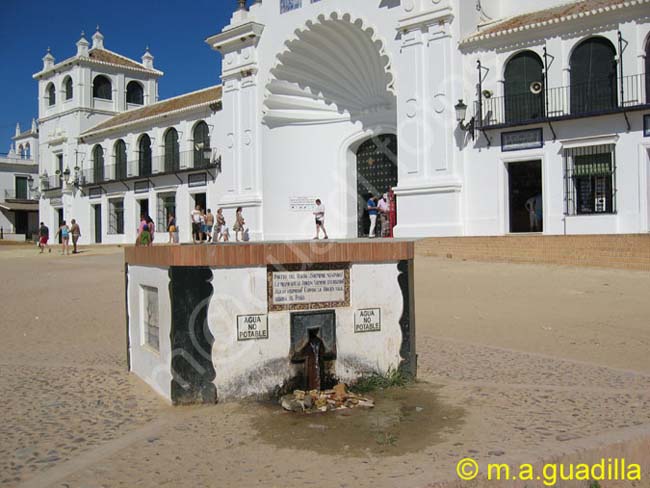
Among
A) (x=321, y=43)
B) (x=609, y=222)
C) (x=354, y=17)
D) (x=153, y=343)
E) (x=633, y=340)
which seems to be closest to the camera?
(x=153, y=343)

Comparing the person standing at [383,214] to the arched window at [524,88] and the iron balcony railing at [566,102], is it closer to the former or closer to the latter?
the iron balcony railing at [566,102]

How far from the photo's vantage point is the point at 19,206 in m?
46.0

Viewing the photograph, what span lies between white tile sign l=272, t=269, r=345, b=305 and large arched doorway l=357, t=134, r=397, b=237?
16839 mm

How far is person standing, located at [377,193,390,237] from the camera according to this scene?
19.9 m

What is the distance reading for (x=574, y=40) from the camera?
54.1ft

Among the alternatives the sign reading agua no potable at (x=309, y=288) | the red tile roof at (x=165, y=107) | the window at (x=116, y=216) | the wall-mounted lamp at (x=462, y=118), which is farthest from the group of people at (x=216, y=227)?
the sign reading agua no potable at (x=309, y=288)

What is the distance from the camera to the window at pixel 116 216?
106ft

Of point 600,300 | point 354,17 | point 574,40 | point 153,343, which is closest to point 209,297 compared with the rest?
point 153,343

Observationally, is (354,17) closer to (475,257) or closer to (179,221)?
(475,257)

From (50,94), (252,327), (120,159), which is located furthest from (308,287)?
(50,94)

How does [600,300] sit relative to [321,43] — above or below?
below

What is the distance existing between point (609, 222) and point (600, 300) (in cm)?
706

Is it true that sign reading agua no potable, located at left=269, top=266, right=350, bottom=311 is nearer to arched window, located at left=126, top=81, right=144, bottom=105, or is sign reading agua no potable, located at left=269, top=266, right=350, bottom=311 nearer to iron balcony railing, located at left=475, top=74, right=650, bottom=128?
iron balcony railing, located at left=475, top=74, right=650, bottom=128

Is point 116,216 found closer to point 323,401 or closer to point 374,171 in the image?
point 374,171
